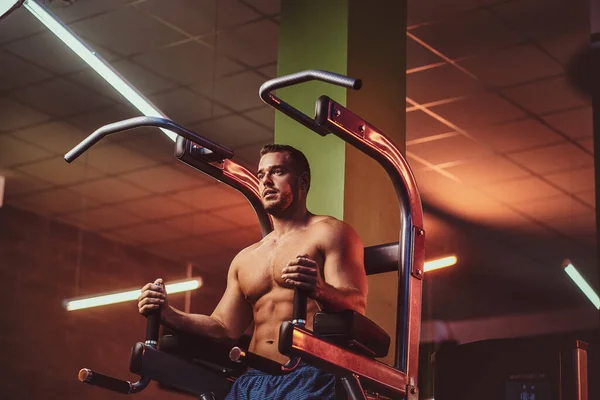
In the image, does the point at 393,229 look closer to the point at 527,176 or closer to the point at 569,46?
the point at 569,46

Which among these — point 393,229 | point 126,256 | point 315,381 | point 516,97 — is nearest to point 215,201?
point 126,256

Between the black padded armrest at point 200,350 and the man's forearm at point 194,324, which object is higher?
the man's forearm at point 194,324

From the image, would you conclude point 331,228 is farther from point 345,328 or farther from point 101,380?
point 101,380

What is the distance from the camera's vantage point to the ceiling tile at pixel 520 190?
863 centimetres

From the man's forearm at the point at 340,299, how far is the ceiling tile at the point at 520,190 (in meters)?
5.71

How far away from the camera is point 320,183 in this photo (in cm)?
428

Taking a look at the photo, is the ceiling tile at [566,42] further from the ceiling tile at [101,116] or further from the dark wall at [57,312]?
the dark wall at [57,312]

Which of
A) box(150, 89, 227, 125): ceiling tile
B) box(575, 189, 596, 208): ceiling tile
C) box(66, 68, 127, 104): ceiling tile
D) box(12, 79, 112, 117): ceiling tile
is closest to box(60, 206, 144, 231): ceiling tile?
box(12, 79, 112, 117): ceiling tile

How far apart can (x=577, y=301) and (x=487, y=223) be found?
329cm

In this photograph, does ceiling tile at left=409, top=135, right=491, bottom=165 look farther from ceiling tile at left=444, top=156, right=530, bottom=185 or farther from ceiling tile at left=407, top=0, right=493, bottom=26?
ceiling tile at left=407, top=0, right=493, bottom=26

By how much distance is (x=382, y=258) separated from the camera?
343cm

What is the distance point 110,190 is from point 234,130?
5.64 feet

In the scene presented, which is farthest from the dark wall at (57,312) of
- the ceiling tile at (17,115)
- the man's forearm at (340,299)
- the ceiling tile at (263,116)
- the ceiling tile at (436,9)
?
the man's forearm at (340,299)

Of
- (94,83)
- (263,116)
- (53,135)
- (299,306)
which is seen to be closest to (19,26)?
(94,83)
